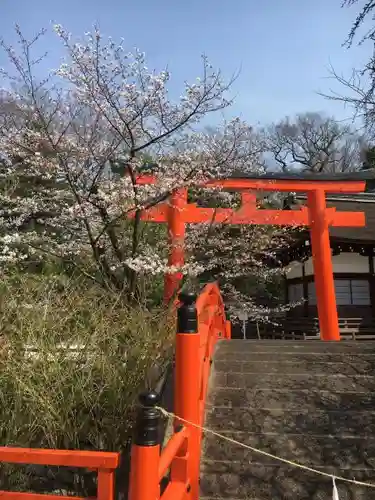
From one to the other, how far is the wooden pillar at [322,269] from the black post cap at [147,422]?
885 centimetres

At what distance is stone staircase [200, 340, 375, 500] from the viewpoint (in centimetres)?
311

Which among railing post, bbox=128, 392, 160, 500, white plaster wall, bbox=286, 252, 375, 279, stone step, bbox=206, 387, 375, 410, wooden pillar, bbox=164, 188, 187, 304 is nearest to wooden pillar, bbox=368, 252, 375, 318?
white plaster wall, bbox=286, 252, 375, 279

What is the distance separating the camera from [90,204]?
6867 millimetres

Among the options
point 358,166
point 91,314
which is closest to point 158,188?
point 91,314

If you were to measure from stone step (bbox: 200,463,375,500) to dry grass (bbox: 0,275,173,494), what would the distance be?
97cm

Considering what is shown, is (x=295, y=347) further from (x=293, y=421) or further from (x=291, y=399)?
(x=293, y=421)

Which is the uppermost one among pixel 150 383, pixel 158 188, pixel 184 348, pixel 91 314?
pixel 158 188

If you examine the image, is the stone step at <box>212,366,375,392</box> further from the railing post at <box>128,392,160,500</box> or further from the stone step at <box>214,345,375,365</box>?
the railing post at <box>128,392,160,500</box>

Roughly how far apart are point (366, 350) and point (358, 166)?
30567mm

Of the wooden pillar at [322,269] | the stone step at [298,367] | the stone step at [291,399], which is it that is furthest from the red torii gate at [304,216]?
the stone step at [291,399]

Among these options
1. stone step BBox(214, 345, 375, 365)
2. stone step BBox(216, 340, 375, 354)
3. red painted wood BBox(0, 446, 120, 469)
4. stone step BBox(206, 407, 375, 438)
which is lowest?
stone step BBox(206, 407, 375, 438)

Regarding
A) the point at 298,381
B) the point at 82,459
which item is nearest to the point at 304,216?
the point at 298,381

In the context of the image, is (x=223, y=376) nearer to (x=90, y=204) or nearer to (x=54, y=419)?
(x=54, y=419)

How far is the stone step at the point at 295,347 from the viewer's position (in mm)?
5262
